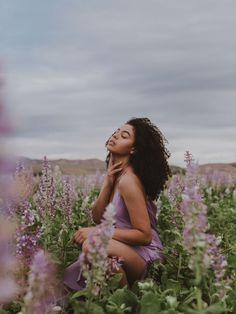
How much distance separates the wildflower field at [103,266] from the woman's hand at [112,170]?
505 mm

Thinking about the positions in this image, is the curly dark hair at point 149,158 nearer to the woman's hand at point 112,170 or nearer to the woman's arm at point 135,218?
the woman's hand at point 112,170

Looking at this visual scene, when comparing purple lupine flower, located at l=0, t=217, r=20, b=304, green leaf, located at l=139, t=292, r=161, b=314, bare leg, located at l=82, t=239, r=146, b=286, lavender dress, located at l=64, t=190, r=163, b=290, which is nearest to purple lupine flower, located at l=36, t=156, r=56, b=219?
lavender dress, located at l=64, t=190, r=163, b=290

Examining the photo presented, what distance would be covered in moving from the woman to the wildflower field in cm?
16

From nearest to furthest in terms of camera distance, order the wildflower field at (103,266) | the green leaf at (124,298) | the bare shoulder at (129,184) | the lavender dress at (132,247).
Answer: the wildflower field at (103,266), the green leaf at (124,298), the lavender dress at (132,247), the bare shoulder at (129,184)

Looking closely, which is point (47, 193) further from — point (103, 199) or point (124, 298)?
point (124, 298)

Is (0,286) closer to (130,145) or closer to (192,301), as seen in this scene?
(192,301)

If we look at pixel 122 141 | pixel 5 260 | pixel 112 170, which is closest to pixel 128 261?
pixel 112 170

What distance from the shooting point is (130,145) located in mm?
5711

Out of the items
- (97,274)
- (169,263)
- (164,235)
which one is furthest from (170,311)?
(164,235)

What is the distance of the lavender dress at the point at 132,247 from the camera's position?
5219mm

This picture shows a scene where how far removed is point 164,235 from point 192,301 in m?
3.43

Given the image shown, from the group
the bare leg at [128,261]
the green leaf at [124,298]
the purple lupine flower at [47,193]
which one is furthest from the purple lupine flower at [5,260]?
the purple lupine flower at [47,193]

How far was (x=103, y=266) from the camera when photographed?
3373 mm

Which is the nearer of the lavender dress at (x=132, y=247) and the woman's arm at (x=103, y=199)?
the lavender dress at (x=132, y=247)
